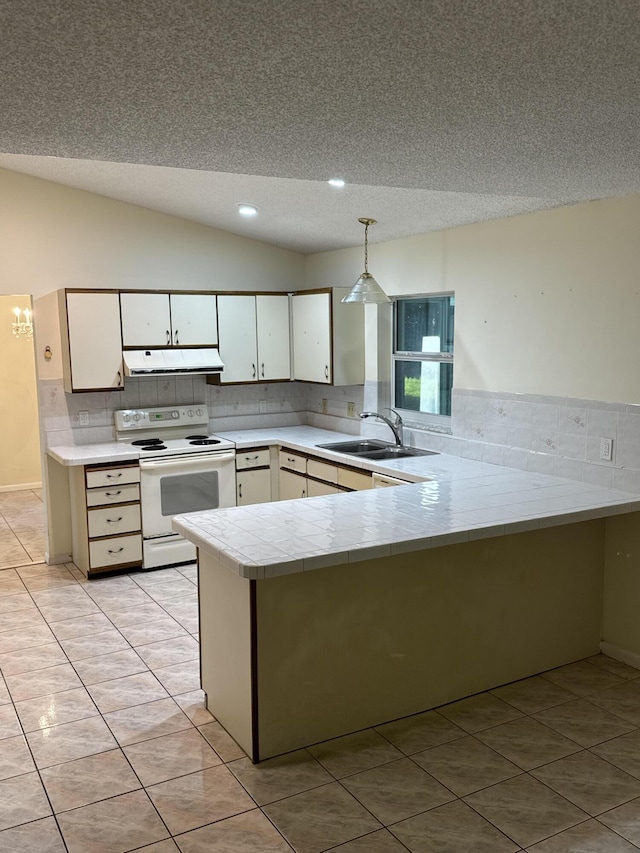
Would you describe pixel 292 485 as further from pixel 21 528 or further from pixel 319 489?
pixel 21 528

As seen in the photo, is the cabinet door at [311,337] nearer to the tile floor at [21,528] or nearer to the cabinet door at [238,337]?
the cabinet door at [238,337]

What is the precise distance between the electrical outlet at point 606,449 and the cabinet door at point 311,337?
2.38 m

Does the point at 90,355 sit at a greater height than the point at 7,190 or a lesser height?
lesser

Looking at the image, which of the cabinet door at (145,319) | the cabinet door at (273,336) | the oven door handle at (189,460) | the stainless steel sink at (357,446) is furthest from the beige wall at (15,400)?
the stainless steel sink at (357,446)

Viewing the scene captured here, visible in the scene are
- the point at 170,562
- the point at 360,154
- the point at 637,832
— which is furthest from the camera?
the point at 170,562

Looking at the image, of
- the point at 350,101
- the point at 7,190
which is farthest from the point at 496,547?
the point at 7,190

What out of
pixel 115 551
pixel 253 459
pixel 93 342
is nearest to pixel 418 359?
pixel 253 459

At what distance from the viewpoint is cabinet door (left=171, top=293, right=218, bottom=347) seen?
18.1ft

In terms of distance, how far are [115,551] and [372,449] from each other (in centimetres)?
198

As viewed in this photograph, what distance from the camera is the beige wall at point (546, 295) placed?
3.58m

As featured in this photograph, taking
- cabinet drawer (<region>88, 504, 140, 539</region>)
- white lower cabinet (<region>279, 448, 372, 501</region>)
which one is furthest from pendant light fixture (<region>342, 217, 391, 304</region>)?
cabinet drawer (<region>88, 504, 140, 539</region>)

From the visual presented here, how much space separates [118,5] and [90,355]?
3.96m

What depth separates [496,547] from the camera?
345 centimetres

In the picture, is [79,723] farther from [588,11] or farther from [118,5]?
[588,11]
